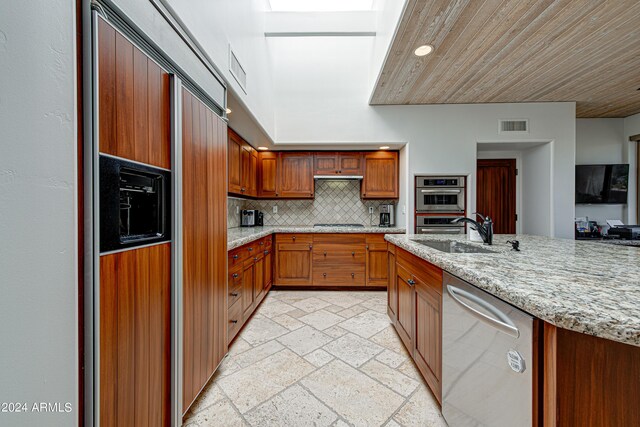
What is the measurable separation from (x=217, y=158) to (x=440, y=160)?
9.90 ft

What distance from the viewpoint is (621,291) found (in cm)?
71

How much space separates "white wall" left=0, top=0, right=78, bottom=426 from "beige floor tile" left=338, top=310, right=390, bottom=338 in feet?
6.53

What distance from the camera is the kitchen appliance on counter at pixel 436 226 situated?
3391 millimetres

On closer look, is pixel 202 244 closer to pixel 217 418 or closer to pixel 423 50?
pixel 217 418

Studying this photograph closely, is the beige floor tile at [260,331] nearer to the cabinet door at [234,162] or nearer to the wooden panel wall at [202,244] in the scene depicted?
the wooden panel wall at [202,244]

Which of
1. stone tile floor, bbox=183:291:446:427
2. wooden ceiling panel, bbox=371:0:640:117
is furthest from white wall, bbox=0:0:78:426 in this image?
wooden ceiling panel, bbox=371:0:640:117

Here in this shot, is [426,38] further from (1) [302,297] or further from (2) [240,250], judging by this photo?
(1) [302,297]

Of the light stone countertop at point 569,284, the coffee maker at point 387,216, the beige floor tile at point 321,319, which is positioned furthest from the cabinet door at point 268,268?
the light stone countertop at point 569,284

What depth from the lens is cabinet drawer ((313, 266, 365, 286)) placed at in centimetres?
346

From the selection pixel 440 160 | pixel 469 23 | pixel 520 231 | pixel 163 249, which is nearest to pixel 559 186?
pixel 520 231

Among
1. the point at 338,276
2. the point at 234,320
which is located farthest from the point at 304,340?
the point at 338,276

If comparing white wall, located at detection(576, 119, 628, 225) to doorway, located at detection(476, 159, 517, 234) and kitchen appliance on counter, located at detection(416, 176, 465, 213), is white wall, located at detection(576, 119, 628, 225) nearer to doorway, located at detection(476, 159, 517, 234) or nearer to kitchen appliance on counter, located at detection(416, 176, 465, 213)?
doorway, located at detection(476, 159, 517, 234)

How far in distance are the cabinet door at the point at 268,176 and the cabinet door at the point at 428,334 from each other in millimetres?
2751

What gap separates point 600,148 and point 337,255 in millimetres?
4700
